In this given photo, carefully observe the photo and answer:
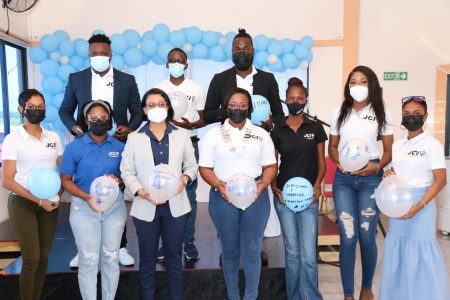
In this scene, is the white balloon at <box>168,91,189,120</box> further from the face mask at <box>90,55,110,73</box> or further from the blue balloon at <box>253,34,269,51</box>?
the blue balloon at <box>253,34,269,51</box>

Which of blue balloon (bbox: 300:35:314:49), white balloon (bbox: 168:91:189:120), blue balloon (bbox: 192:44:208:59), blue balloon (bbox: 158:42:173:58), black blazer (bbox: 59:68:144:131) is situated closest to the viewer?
white balloon (bbox: 168:91:189:120)

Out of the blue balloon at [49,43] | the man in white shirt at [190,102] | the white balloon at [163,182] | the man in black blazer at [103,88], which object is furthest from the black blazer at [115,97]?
the blue balloon at [49,43]

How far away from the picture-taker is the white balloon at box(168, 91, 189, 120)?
8.91ft

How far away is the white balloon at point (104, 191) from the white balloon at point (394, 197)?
149cm

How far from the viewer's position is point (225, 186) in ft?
7.47

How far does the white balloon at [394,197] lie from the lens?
7.11ft

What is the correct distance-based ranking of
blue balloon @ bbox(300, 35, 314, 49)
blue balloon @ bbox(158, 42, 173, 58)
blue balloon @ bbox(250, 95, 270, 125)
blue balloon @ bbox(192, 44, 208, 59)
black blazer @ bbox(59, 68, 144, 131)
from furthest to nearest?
blue balloon @ bbox(300, 35, 314, 49), blue balloon @ bbox(192, 44, 208, 59), blue balloon @ bbox(158, 42, 173, 58), black blazer @ bbox(59, 68, 144, 131), blue balloon @ bbox(250, 95, 270, 125)

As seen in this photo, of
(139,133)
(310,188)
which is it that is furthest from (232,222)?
(139,133)

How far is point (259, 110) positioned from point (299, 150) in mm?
393

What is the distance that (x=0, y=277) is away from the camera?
2.89 meters

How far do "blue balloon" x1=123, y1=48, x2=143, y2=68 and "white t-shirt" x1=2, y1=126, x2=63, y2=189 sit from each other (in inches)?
107

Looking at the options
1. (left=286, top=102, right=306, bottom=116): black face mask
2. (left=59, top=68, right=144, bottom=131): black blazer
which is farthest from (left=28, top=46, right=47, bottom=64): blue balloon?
(left=286, top=102, right=306, bottom=116): black face mask

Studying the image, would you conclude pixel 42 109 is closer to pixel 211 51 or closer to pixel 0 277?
pixel 0 277

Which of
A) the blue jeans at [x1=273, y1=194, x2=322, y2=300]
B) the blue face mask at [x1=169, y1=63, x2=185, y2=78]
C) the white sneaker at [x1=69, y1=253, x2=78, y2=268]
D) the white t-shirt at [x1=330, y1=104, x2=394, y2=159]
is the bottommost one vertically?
the white sneaker at [x1=69, y1=253, x2=78, y2=268]
